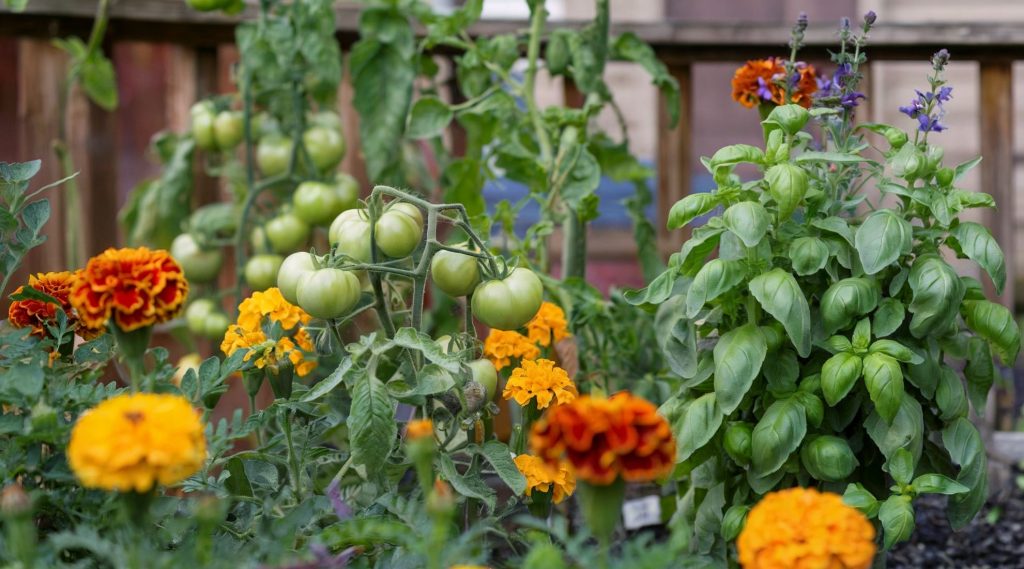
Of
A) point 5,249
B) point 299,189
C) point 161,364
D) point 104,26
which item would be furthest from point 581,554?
point 104,26

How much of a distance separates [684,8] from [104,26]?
8.61 ft

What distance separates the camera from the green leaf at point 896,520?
44.9 inches

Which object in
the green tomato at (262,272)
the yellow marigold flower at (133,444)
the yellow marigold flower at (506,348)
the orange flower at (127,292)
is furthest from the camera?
the green tomato at (262,272)

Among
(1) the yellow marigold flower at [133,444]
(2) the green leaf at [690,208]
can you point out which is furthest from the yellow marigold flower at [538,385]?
(1) the yellow marigold flower at [133,444]

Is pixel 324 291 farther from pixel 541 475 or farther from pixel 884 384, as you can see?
pixel 884 384

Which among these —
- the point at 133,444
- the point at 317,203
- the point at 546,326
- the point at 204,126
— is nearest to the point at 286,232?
the point at 317,203

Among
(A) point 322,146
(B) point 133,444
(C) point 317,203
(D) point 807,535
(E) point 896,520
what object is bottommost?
(E) point 896,520

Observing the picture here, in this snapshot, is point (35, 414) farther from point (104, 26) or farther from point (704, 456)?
point (104, 26)

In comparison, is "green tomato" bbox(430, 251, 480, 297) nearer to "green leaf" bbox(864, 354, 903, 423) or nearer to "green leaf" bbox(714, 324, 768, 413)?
"green leaf" bbox(714, 324, 768, 413)

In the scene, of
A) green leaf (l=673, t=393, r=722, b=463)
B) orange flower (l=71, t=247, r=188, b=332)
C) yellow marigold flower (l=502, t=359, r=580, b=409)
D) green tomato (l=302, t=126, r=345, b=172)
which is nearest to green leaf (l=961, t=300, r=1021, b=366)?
green leaf (l=673, t=393, r=722, b=463)

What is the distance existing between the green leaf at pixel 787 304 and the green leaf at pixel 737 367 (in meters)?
0.05

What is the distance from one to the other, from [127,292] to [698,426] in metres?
0.67

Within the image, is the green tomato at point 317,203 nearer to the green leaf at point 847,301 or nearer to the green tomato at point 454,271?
the green tomato at point 454,271

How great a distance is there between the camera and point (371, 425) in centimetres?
109
